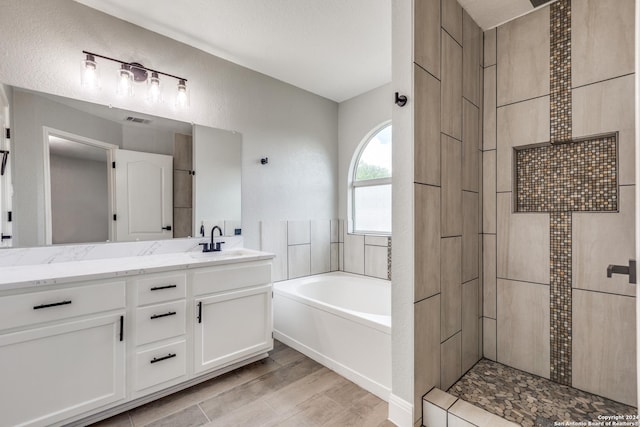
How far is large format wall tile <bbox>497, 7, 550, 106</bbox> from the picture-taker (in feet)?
5.96

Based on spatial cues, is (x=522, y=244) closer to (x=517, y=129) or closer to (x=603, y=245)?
(x=603, y=245)

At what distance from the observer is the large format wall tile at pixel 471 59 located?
1.89 meters

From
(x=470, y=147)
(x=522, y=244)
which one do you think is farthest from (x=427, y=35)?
(x=522, y=244)

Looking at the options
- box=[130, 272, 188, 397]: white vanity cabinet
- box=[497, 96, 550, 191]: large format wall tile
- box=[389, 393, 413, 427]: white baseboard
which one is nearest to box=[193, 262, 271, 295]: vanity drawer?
box=[130, 272, 188, 397]: white vanity cabinet

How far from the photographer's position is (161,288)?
1762 mm

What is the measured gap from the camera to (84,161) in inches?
78.2

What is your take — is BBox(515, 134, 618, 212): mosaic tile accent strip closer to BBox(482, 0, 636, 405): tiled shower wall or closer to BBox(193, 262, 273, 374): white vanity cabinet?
BBox(482, 0, 636, 405): tiled shower wall

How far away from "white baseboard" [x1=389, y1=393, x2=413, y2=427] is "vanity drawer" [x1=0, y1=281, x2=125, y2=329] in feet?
5.25

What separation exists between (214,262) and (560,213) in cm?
220

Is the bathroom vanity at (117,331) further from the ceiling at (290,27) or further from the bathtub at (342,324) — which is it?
the ceiling at (290,27)

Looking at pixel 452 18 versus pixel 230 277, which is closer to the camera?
pixel 452 18

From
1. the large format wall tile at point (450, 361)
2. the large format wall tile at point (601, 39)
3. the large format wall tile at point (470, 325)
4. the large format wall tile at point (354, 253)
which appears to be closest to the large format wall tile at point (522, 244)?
the large format wall tile at point (470, 325)

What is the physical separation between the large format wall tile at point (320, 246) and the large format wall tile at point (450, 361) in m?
1.77

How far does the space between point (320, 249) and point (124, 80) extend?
7.72 feet
